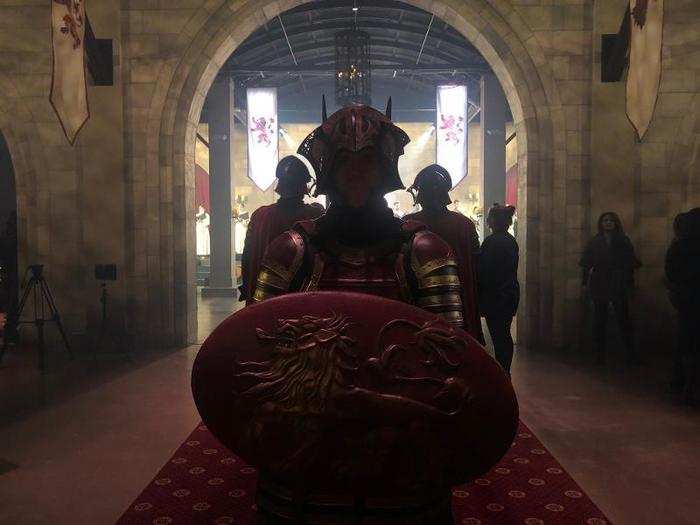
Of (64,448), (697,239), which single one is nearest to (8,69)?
(64,448)

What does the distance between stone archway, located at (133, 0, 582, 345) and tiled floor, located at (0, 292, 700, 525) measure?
0.85m

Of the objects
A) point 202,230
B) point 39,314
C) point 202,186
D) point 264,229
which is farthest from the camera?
point 202,186

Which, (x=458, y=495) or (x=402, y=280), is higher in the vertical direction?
(x=402, y=280)

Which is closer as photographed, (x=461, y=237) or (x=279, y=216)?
(x=461, y=237)

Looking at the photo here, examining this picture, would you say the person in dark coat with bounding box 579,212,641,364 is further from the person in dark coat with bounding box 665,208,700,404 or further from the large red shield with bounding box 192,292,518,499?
the large red shield with bounding box 192,292,518,499

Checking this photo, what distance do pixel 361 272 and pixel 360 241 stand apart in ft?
0.31

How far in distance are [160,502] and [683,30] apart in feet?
21.4

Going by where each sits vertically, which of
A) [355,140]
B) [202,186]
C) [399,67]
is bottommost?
[355,140]

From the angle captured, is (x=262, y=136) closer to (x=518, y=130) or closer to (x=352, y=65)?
(x=352, y=65)

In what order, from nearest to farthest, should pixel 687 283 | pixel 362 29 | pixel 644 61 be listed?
pixel 644 61
pixel 687 283
pixel 362 29

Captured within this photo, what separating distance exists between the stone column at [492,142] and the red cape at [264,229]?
9.47 meters

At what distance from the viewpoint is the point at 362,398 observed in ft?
3.96

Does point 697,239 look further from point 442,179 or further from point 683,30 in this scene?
point 683,30

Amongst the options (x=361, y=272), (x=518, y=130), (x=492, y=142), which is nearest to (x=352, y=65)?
(x=492, y=142)
